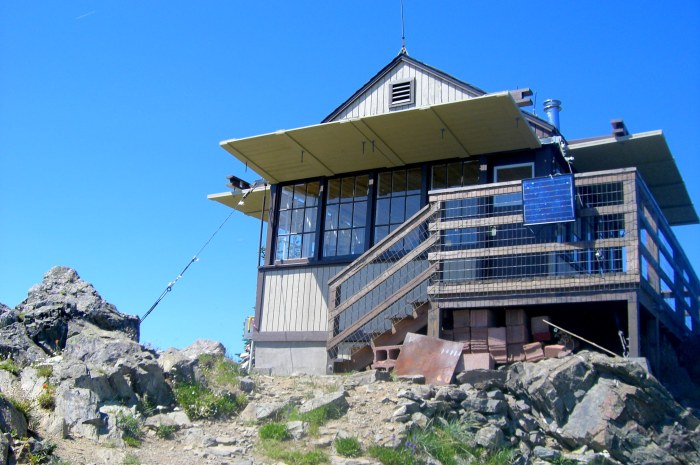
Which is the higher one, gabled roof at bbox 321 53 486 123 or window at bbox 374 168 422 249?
gabled roof at bbox 321 53 486 123

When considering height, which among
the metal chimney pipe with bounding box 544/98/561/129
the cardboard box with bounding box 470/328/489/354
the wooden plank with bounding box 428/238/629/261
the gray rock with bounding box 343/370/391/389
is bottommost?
the gray rock with bounding box 343/370/391/389

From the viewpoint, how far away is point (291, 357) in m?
15.8

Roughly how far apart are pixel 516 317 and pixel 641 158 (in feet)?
15.5

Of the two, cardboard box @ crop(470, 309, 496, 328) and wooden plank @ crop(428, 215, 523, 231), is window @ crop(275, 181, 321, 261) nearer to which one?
wooden plank @ crop(428, 215, 523, 231)

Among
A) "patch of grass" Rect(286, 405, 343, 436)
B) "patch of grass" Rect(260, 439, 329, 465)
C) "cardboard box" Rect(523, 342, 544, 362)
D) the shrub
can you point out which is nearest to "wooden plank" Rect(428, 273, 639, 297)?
"cardboard box" Rect(523, 342, 544, 362)

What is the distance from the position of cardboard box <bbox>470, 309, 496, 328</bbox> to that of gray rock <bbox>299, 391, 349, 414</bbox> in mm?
3167

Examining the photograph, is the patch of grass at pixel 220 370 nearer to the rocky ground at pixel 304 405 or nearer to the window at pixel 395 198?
the rocky ground at pixel 304 405

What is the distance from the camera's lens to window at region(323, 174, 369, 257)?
16.2m

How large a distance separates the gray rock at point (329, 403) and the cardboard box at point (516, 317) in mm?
3408

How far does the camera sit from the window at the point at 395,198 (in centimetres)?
1583

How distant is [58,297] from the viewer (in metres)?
12.0

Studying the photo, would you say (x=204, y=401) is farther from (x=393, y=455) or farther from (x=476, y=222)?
(x=476, y=222)

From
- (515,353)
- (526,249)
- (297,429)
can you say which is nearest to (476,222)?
(526,249)

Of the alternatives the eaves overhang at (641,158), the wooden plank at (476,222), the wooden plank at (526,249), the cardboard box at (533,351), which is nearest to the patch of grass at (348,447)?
the cardboard box at (533,351)
